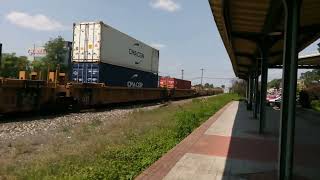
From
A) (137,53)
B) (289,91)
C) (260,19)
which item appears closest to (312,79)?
(137,53)

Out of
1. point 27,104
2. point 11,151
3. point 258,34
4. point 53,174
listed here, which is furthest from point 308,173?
point 27,104

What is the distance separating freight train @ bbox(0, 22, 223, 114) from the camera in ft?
64.6

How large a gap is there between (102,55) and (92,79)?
67.1 inches

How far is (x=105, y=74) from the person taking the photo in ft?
96.5

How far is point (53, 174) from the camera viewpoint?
26.3 feet

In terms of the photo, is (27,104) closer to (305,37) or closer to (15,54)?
A: (305,37)

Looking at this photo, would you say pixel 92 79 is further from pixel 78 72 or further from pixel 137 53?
pixel 137 53

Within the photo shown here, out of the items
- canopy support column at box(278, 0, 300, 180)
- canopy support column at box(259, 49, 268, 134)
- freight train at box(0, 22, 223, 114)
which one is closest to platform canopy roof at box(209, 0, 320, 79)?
canopy support column at box(259, 49, 268, 134)

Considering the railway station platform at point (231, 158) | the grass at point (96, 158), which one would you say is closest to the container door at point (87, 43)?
the grass at point (96, 158)

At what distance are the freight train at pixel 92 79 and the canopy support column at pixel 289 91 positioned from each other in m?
13.6

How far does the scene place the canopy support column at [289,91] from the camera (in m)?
6.93

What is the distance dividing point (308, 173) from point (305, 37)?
643 centimetres

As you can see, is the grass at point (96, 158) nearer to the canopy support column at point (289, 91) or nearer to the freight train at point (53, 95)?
the canopy support column at point (289, 91)

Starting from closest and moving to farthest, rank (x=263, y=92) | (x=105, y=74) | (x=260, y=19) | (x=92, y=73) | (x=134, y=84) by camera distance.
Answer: (x=260, y=19), (x=263, y=92), (x=92, y=73), (x=105, y=74), (x=134, y=84)
